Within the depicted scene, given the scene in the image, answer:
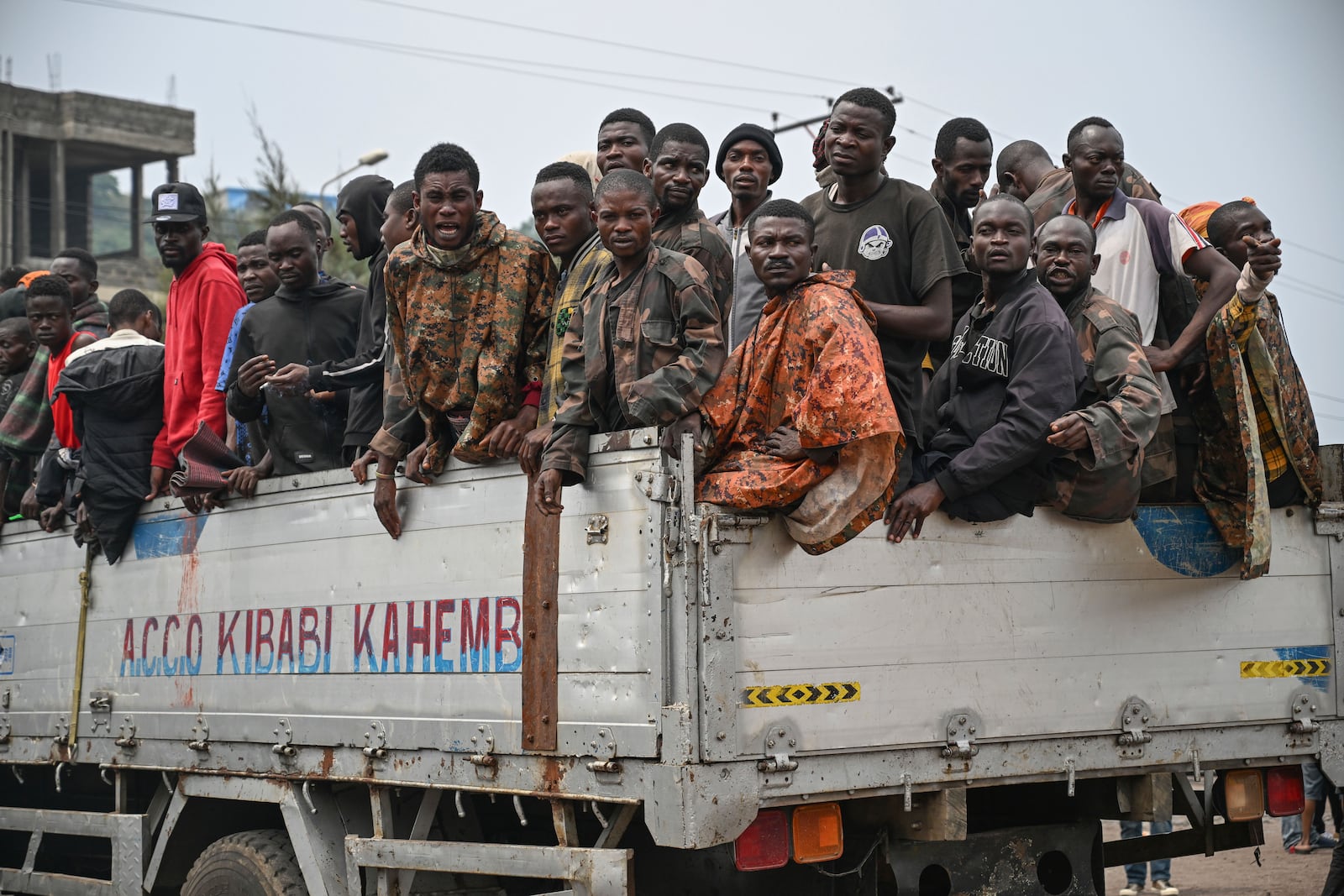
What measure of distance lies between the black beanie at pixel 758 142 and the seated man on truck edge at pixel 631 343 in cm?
110

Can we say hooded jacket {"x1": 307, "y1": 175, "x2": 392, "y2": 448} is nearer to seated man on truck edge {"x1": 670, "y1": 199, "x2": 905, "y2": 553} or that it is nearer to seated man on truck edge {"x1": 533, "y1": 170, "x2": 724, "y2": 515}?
seated man on truck edge {"x1": 533, "y1": 170, "x2": 724, "y2": 515}

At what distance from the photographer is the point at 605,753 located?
12.3 feet

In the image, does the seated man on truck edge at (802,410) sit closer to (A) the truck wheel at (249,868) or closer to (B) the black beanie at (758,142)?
(B) the black beanie at (758,142)

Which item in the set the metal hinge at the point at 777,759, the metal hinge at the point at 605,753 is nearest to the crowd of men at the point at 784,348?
the metal hinge at the point at 777,759

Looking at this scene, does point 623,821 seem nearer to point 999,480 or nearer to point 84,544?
point 999,480

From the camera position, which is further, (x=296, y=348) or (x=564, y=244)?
(x=296, y=348)

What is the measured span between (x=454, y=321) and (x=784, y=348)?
3.69ft

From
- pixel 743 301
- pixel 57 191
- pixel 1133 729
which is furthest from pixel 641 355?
pixel 57 191

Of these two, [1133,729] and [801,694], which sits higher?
[801,694]

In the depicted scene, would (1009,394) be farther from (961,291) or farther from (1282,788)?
(1282,788)

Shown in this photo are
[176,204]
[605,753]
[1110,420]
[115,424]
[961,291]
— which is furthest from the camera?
[176,204]

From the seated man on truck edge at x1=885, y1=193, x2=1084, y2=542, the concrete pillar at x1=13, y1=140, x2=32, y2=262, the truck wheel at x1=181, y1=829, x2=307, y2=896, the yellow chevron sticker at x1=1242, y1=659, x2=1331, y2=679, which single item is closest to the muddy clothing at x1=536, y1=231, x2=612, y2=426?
the seated man on truck edge at x1=885, y1=193, x2=1084, y2=542

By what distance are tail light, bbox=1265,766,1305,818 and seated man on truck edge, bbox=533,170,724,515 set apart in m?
2.35

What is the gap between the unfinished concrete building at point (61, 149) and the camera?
27.4 metres
